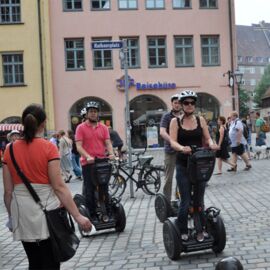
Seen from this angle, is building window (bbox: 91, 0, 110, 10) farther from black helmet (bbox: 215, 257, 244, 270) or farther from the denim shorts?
black helmet (bbox: 215, 257, 244, 270)

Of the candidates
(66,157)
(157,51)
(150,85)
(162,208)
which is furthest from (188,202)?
(157,51)

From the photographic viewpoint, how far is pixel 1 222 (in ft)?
29.4

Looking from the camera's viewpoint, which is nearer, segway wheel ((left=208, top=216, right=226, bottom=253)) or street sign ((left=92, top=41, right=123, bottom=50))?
segway wheel ((left=208, top=216, right=226, bottom=253))

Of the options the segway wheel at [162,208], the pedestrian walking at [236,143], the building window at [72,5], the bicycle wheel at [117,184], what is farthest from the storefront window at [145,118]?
the segway wheel at [162,208]

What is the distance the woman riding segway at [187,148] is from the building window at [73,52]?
24032mm

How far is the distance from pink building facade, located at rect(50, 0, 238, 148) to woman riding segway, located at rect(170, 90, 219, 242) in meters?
23.4

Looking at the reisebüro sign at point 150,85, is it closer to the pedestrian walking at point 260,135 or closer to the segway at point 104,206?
the pedestrian walking at point 260,135

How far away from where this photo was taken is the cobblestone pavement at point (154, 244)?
549cm

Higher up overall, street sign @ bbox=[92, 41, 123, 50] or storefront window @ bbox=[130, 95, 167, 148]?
street sign @ bbox=[92, 41, 123, 50]

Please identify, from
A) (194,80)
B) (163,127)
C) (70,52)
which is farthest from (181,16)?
(163,127)

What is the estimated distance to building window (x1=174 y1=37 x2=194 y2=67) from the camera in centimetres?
2997

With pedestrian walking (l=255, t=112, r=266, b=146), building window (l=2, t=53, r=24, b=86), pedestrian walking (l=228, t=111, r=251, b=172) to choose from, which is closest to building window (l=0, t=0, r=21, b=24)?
building window (l=2, t=53, r=24, b=86)

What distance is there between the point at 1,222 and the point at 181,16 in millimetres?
22864

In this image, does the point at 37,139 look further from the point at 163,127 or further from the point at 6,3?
the point at 6,3
